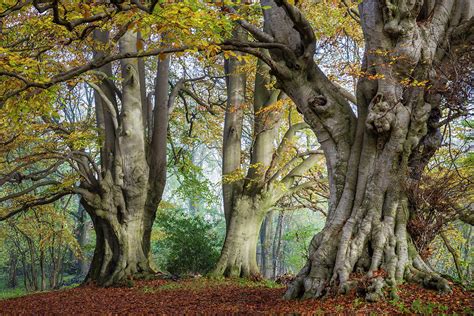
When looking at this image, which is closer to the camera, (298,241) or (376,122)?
(376,122)

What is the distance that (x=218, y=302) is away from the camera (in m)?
6.65

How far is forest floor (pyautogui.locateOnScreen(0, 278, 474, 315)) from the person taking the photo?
467 cm

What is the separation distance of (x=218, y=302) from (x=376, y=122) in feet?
12.4

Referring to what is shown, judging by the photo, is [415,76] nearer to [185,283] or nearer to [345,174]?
[345,174]

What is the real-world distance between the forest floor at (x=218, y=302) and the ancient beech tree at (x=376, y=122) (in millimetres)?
345

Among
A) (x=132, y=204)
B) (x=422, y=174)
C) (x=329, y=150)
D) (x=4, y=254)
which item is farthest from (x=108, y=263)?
(x=4, y=254)

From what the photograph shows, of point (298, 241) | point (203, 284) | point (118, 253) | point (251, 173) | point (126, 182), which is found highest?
point (251, 173)

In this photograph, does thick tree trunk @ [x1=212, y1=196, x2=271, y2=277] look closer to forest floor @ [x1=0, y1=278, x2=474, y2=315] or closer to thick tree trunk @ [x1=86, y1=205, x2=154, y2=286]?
forest floor @ [x1=0, y1=278, x2=474, y2=315]

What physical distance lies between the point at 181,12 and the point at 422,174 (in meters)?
4.50

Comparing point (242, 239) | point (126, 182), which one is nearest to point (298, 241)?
point (242, 239)

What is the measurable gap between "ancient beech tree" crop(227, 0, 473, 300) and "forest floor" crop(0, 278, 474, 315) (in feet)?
1.13

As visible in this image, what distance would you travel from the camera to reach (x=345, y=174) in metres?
6.48

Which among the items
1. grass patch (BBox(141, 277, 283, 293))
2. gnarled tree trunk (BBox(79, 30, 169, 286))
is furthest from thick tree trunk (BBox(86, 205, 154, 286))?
grass patch (BBox(141, 277, 283, 293))

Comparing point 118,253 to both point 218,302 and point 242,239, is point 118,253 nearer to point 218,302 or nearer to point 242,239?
point 242,239
